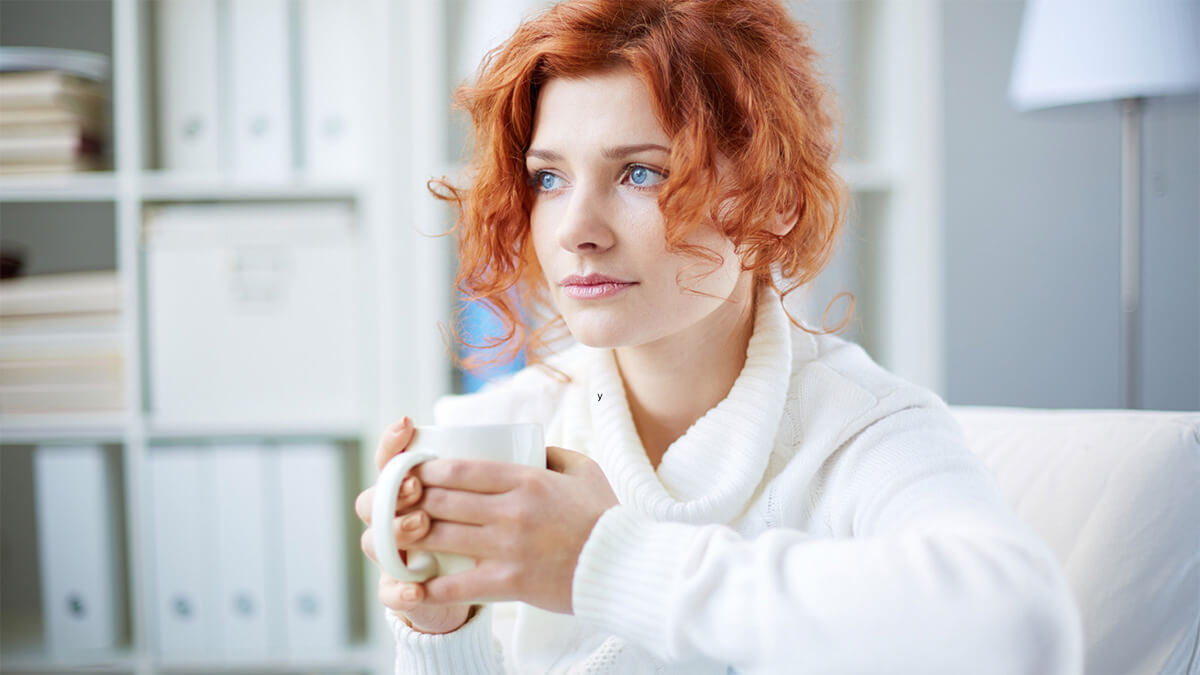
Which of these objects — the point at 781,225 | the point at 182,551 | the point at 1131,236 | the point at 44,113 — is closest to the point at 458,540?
the point at 781,225

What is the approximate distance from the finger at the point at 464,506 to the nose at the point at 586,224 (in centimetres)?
27

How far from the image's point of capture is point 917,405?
0.80 m

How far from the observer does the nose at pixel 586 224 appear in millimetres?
786

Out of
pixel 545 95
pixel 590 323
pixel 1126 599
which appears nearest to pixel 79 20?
pixel 545 95

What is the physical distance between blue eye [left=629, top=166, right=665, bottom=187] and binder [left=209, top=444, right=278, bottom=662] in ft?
3.86

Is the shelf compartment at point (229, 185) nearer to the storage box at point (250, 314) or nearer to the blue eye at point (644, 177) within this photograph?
the storage box at point (250, 314)

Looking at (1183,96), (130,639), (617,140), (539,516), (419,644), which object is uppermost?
(1183,96)

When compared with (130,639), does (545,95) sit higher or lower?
higher

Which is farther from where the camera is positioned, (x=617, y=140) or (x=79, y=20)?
(x=79, y=20)

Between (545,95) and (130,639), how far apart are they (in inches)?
60.9

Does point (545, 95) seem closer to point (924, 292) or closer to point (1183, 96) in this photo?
point (924, 292)

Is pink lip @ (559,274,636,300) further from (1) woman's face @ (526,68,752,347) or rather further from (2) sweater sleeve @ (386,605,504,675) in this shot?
(2) sweater sleeve @ (386,605,504,675)

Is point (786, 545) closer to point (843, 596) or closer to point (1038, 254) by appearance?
point (843, 596)

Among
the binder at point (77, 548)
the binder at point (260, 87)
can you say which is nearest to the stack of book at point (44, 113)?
the binder at point (260, 87)
